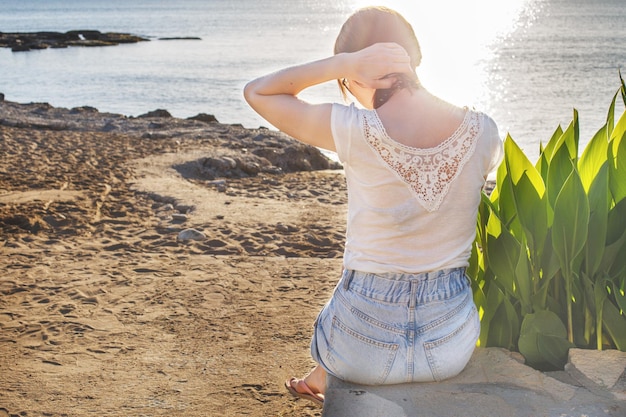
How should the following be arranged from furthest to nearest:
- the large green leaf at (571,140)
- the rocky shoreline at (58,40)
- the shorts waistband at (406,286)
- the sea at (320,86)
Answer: the rocky shoreline at (58,40) < the sea at (320,86) < the large green leaf at (571,140) < the shorts waistband at (406,286)

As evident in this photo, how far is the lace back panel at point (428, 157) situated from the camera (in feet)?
7.31

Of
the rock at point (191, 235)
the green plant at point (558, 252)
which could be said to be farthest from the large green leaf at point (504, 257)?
the rock at point (191, 235)

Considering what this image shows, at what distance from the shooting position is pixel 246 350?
398cm

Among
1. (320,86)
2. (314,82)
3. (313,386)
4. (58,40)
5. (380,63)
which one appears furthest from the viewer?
(58,40)

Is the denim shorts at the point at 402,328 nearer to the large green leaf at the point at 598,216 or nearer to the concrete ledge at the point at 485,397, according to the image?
the concrete ledge at the point at 485,397

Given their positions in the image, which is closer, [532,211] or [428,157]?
[428,157]

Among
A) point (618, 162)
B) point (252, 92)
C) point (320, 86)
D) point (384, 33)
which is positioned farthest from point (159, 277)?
point (320, 86)

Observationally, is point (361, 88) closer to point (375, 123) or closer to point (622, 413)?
point (375, 123)

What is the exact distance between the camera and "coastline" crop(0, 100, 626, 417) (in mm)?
3541

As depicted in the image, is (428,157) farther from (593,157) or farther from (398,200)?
(593,157)

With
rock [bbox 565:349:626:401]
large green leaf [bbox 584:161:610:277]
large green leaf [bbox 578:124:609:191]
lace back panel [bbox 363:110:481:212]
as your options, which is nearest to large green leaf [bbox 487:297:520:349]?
rock [bbox 565:349:626:401]

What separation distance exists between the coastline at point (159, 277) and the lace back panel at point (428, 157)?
2.25 feet

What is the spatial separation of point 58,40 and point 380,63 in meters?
48.7

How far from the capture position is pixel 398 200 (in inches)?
89.3
